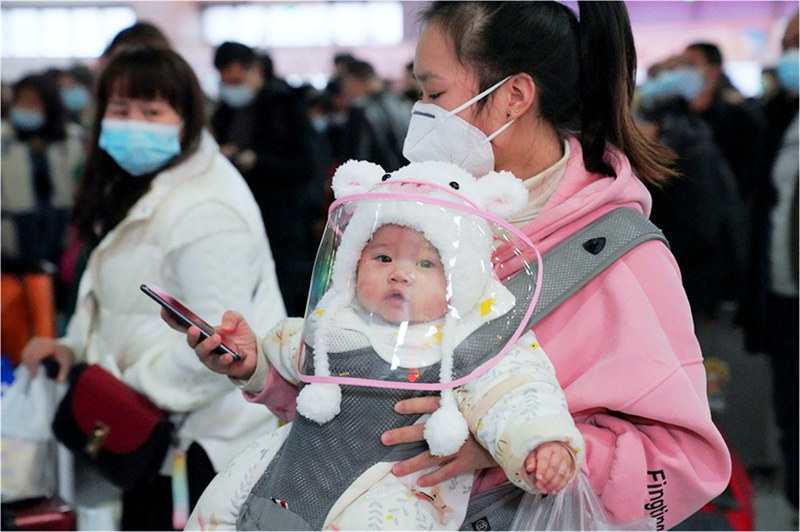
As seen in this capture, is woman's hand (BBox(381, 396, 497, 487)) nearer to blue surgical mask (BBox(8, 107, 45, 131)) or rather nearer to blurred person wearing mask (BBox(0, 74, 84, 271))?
blurred person wearing mask (BBox(0, 74, 84, 271))

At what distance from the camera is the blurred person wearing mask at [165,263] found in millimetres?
2672

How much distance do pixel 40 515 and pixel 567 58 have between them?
2.05 metres

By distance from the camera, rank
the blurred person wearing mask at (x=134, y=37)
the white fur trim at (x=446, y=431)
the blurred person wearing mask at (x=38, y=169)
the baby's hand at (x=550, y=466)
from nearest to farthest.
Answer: the baby's hand at (x=550, y=466) < the white fur trim at (x=446, y=431) < the blurred person wearing mask at (x=134, y=37) < the blurred person wearing mask at (x=38, y=169)

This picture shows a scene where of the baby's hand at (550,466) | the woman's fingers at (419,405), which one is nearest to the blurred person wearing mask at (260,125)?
the woman's fingers at (419,405)

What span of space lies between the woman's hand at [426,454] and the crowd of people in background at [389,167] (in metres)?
1.40

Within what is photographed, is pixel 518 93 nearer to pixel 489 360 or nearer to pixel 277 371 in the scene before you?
pixel 489 360

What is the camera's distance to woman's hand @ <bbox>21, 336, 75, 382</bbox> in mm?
2887

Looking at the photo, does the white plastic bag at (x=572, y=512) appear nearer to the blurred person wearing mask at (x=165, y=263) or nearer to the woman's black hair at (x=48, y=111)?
the blurred person wearing mask at (x=165, y=263)

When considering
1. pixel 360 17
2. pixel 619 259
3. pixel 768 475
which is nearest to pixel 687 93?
pixel 768 475

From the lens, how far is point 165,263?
271 centimetres

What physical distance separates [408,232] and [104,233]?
64.4 inches

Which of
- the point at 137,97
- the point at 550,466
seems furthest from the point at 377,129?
the point at 550,466

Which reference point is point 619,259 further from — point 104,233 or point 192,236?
point 104,233

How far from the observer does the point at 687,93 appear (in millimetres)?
5535
